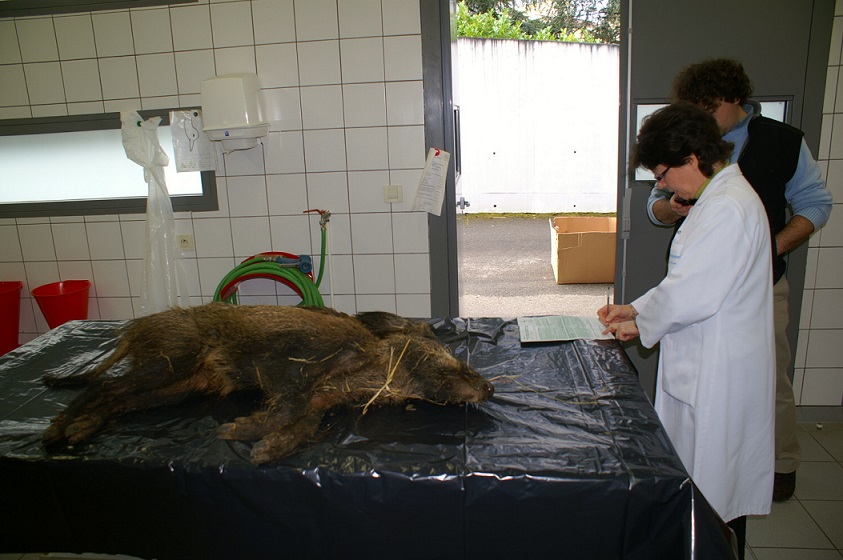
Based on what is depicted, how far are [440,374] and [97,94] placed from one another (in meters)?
3.02

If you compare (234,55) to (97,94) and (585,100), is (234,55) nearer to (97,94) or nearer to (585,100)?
(97,94)

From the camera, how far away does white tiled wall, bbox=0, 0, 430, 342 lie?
326cm

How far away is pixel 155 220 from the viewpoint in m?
3.44

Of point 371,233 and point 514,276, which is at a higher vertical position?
point 371,233

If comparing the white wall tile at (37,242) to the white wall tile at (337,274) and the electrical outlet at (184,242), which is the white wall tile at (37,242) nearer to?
the electrical outlet at (184,242)

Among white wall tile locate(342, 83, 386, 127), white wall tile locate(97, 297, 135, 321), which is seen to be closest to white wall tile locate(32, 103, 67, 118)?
white wall tile locate(97, 297, 135, 321)

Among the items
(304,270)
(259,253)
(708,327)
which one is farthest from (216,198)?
(708,327)

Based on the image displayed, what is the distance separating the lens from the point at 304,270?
Result: 326 cm

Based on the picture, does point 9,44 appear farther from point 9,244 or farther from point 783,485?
point 783,485

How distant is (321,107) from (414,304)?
1.32m

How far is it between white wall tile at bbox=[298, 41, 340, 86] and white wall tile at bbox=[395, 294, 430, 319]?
53.2 inches

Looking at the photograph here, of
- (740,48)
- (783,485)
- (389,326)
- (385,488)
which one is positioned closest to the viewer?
(385,488)

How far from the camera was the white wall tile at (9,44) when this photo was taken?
3443 millimetres

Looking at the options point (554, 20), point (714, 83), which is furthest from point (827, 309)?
point (554, 20)
